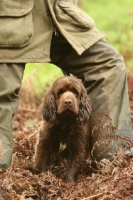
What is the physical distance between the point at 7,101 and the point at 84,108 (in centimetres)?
94

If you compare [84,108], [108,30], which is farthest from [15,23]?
[108,30]

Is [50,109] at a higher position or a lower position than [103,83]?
lower

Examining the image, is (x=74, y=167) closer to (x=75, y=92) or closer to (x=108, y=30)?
(x=75, y=92)

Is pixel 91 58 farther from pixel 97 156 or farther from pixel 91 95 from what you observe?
pixel 97 156

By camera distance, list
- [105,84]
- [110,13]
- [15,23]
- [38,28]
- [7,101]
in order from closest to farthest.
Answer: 1. [15,23]
2. [7,101]
3. [38,28]
4. [105,84]
5. [110,13]

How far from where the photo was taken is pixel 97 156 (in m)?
6.41

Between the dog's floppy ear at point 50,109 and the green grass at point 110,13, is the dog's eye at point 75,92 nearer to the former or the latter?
the dog's floppy ear at point 50,109

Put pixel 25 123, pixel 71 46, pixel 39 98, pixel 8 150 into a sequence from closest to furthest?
pixel 8 150, pixel 71 46, pixel 25 123, pixel 39 98

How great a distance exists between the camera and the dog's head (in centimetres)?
600

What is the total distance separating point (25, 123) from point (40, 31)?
289 cm

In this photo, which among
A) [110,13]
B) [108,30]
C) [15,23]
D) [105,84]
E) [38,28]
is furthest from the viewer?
[110,13]

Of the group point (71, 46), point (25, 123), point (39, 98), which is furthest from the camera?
point (39, 98)

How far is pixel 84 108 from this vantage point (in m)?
6.28

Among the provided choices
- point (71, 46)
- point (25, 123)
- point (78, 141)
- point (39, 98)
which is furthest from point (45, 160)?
point (39, 98)
